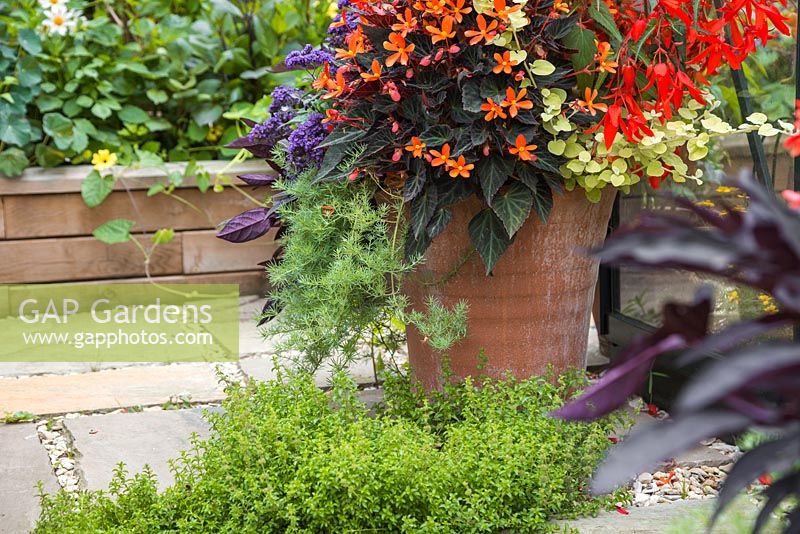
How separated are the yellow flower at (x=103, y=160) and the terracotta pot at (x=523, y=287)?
1889mm

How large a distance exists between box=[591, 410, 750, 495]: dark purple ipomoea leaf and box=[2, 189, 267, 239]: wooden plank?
319 cm

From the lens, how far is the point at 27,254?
141 inches

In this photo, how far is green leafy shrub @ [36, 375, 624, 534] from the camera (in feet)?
5.13

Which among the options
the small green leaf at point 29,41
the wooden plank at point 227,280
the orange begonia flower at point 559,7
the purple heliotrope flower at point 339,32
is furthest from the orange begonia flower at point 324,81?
the small green leaf at point 29,41

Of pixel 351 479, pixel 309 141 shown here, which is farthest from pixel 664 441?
pixel 309 141

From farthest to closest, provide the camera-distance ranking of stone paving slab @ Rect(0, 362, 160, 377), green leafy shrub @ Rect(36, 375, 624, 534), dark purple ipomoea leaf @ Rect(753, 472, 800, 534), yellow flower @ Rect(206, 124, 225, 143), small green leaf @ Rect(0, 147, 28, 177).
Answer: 1. yellow flower @ Rect(206, 124, 225, 143)
2. small green leaf @ Rect(0, 147, 28, 177)
3. stone paving slab @ Rect(0, 362, 160, 377)
4. green leafy shrub @ Rect(36, 375, 624, 534)
5. dark purple ipomoea leaf @ Rect(753, 472, 800, 534)

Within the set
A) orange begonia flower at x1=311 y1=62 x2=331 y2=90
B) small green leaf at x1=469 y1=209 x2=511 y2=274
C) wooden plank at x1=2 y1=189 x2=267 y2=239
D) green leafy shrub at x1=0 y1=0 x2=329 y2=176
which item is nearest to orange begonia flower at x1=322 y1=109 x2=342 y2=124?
orange begonia flower at x1=311 y1=62 x2=331 y2=90

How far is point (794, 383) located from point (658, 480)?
Answer: 136cm

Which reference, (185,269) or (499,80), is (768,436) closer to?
(499,80)

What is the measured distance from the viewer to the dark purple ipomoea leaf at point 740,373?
1.99 ft

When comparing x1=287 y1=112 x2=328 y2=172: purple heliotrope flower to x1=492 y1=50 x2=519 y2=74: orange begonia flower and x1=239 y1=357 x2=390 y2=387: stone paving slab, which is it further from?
x1=239 y1=357 x2=390 y2=387: stone paving slab

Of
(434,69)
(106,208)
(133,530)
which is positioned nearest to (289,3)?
(106,208)

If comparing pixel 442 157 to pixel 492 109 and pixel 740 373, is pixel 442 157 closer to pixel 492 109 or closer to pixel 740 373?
pixel 492 109

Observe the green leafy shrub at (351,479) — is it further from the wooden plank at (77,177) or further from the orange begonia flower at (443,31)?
the wooden plank at (77,177)
